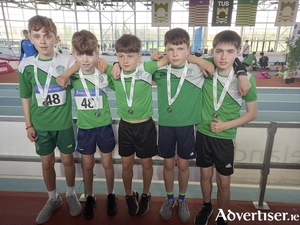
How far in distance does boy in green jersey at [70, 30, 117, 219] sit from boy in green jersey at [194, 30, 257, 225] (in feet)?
3.05

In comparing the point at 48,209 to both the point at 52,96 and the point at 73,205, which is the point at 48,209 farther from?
the point at 52,96

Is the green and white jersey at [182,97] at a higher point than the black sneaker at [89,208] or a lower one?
higher

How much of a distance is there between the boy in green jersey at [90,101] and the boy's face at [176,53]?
2.10 ft

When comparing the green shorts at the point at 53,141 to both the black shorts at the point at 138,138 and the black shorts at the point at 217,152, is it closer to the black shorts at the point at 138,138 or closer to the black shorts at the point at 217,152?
the black shorts at the point at 138,138

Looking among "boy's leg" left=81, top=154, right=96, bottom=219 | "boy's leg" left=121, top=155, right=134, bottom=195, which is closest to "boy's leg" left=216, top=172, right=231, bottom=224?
"boy's leg" left=121, top=155, right=134, bottom=195

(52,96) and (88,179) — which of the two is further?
(88,179)

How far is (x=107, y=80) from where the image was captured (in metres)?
2.22

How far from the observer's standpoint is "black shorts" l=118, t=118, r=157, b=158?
2.21m

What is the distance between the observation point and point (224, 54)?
6.33 ft

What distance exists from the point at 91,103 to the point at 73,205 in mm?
1212

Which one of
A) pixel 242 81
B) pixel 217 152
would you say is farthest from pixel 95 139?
pixel 242 81

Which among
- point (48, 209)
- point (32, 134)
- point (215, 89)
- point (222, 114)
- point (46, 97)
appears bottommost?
point (48, 209)

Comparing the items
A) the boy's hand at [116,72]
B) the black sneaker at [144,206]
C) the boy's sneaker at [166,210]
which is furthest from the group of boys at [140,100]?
the black sneaker at [144,206]

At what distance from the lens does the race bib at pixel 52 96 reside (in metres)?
2.16
